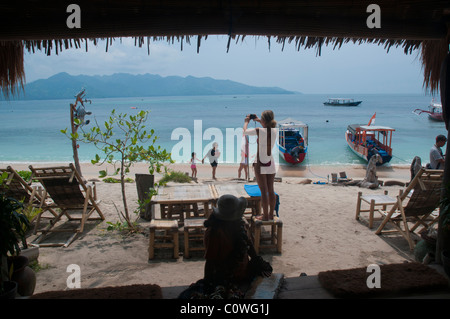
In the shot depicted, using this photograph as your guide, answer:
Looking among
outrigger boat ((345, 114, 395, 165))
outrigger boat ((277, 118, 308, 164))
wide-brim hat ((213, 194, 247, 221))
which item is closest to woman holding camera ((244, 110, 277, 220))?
wide-brim hat ((213, 194, 247, 221))

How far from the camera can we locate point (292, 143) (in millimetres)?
19531

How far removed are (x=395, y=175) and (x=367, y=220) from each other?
1136 centimetres

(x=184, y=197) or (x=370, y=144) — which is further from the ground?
(x=184, y=197)

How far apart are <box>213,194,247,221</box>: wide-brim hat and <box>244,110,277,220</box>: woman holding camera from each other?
1.66 metres

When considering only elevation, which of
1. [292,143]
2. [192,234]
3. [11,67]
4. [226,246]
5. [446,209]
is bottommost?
[292,143]

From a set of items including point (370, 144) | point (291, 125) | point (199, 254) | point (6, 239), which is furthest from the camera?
point (291, 125)

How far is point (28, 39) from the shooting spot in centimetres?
254

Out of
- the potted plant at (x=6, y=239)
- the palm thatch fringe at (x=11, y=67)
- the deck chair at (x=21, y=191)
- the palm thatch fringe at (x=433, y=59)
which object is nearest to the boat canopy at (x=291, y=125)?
the deck chair at (x=21, y=191)

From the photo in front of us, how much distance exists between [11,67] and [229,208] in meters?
2.11

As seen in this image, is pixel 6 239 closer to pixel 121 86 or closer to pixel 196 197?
pixel 196 197

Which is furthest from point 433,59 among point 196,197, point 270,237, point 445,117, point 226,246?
point 196,197

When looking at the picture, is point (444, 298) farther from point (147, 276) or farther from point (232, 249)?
point (147, 276)

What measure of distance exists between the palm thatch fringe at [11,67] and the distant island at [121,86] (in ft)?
516

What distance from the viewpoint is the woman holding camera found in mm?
3932
